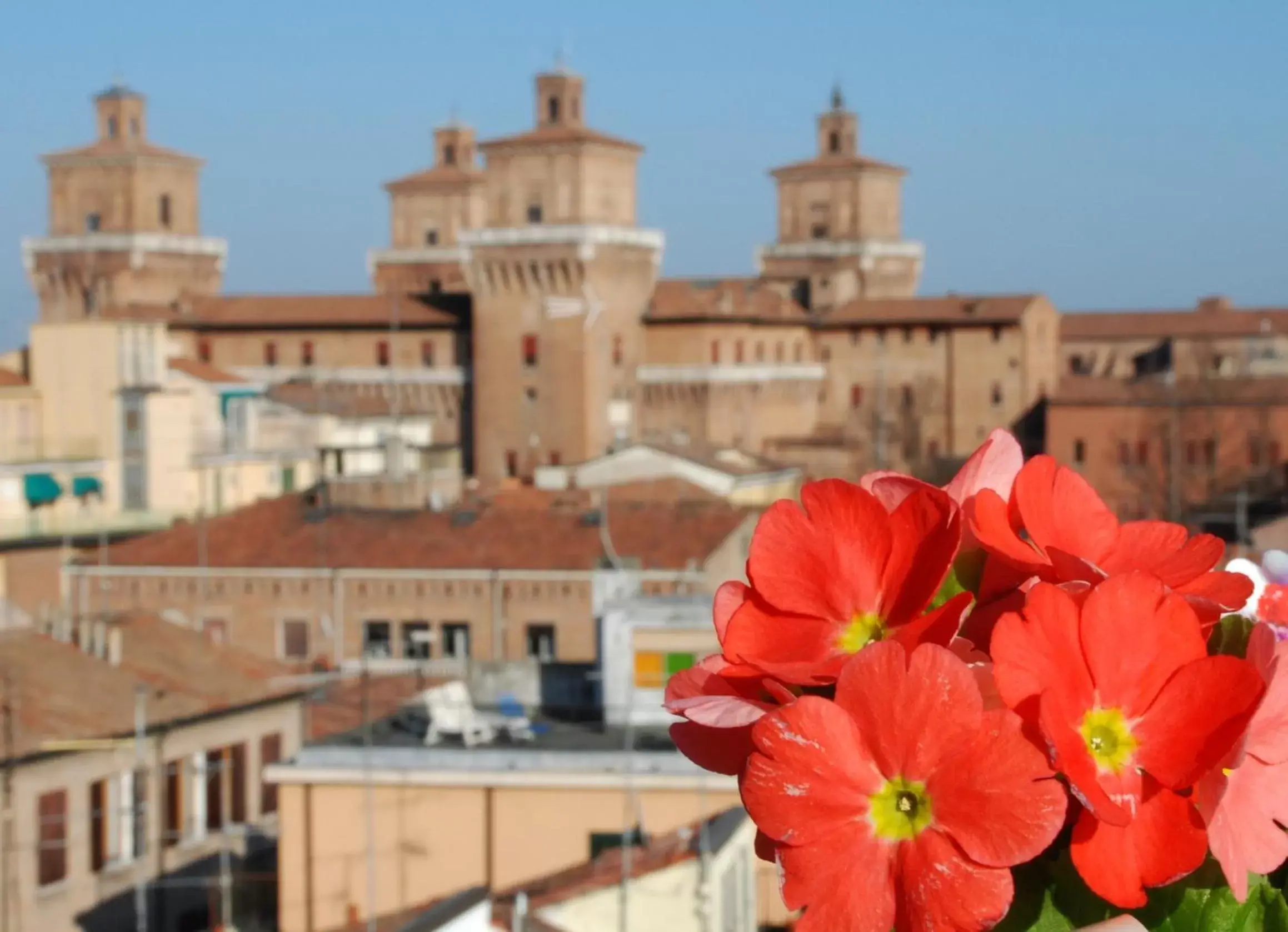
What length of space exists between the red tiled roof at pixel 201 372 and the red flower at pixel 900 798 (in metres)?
33.6

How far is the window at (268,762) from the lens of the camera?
11773 mm

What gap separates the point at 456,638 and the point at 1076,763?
19.6 meters

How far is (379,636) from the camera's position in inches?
803

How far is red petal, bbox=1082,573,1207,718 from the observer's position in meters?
0.96

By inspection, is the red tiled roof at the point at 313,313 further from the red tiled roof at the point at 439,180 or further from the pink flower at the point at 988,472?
the pink flower at the point at 988,472

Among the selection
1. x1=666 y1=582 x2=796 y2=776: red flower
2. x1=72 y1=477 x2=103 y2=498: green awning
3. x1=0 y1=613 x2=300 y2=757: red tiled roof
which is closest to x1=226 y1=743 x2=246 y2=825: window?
x1=0 y1=613 x2=300 y2=757: red tiled roof

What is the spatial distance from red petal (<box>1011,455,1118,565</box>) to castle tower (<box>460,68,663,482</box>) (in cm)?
4079

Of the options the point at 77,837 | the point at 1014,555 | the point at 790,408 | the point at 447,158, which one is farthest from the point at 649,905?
the point at 447,158

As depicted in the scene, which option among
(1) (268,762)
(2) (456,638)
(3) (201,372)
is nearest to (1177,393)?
(3) (201,372)

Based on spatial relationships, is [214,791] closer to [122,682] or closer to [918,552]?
[122,682]

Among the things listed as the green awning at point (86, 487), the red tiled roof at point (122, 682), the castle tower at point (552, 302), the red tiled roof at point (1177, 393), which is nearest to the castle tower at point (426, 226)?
the castle tower at point (552, 302)

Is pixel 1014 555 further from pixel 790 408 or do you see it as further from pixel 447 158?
pixel 447 158

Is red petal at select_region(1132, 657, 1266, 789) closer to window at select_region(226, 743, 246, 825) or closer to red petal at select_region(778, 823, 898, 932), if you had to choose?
red petal at select_region(778, 823, 898, 932)

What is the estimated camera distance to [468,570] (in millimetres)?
20094
